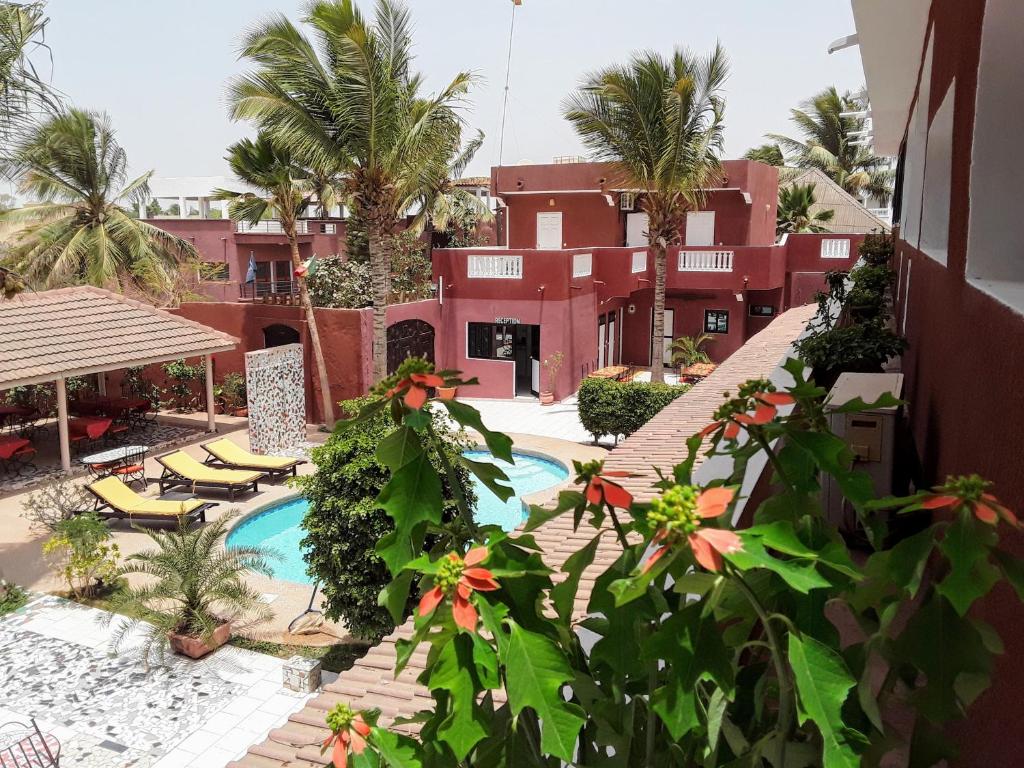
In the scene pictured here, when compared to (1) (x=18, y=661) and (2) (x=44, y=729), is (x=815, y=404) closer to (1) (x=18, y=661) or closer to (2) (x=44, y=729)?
(2) (x=44, y=729)

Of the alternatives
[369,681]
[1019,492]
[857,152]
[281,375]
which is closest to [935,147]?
[1019,492]

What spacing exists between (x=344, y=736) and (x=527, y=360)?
22771 mm

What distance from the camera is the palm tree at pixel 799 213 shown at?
33.1m

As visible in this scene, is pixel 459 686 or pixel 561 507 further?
pixel 561 507

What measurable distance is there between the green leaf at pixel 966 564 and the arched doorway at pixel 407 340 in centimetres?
2099

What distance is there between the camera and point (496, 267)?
77.6 ft

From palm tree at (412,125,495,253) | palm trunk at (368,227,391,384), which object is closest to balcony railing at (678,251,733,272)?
palm tree at (412,125,495,253)

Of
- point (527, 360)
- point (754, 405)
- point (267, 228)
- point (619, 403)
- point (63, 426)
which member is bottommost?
point (63, 426)

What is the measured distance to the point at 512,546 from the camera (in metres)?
1.71

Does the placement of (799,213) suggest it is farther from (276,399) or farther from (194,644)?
(194,644)

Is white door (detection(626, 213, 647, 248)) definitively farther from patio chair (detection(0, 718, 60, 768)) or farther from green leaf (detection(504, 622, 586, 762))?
green leaf (detection(504, 622, 586, 762))

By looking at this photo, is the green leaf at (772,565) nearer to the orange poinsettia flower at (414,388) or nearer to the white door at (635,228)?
the orange poinsettia flower at (414,388)

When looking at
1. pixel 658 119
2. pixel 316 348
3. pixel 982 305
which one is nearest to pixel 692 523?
pixel 982 305

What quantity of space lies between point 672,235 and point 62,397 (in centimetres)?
1484
